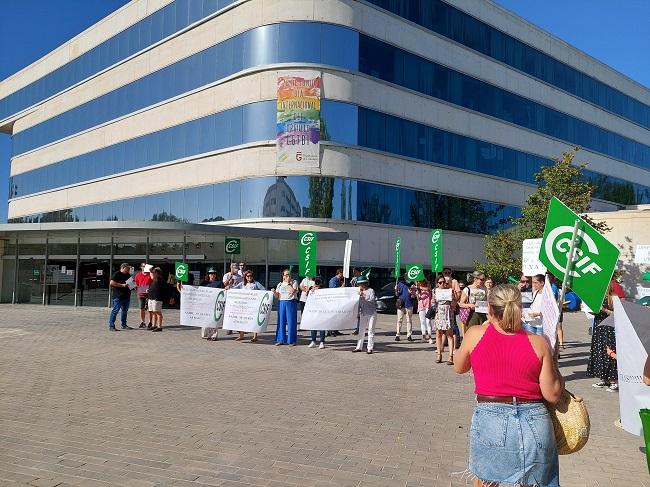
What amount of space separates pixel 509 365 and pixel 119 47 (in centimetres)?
3840

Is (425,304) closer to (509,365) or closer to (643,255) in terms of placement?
(509,365)

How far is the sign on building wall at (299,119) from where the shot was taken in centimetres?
2711

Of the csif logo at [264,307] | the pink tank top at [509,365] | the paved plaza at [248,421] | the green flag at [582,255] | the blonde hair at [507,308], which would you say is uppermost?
the green flag at [582,255]

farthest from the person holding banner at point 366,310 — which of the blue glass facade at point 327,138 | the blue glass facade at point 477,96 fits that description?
the blue glass facade at point 477,96

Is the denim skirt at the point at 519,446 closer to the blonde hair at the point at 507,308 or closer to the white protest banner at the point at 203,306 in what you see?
the blonde hair at the point at 507,308

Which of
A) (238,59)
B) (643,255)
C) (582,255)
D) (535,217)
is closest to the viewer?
(582,255)

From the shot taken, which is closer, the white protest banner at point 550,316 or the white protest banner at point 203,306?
the white protest banner at point 550,316

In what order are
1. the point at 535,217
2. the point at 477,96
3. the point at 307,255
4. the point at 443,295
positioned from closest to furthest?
the point at 443,295 → the point at 307,255 → the point at 535,217 → the point at 477,96

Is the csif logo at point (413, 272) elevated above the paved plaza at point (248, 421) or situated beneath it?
elevated above

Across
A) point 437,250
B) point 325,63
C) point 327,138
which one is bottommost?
point 437,250

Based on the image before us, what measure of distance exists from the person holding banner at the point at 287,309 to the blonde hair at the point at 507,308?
10720 millimetres

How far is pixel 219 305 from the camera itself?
50.4ft

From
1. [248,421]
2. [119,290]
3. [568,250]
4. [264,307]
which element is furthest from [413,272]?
[568,250]

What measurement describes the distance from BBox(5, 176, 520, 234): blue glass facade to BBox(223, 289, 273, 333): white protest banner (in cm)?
1229
